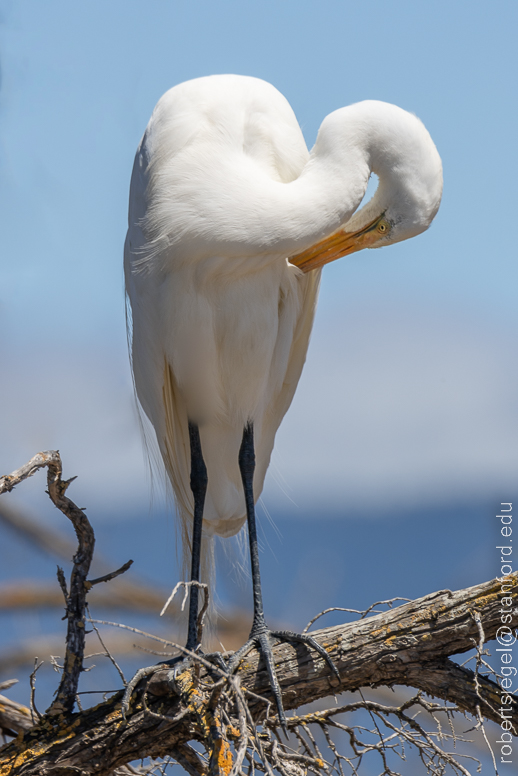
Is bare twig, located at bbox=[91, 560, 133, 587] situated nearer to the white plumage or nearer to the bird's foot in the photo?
the bird's foot

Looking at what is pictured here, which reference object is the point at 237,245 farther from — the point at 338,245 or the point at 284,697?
the point at 284,697

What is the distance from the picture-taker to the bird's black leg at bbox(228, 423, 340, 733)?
189 cm

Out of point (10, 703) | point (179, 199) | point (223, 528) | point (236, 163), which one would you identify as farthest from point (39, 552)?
point (236, 163)

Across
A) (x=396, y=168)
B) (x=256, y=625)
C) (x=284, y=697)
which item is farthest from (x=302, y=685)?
(x=396, y=168)

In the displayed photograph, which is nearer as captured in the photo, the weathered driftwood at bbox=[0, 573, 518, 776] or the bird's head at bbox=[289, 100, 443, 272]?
the weathered driftwood at bbox=[0, 573, 518, 776]

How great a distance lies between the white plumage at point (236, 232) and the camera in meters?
2.10

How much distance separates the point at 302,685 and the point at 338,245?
3.88ft

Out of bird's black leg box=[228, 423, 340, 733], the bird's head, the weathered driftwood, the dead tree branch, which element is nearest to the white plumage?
the bird's head

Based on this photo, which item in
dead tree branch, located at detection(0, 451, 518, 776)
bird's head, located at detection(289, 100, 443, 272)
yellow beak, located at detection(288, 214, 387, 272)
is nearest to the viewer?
dead tree branch, located at detection(0, 451, 518, 776)

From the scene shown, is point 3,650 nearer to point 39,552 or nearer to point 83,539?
point 39,552

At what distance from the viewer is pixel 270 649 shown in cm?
203

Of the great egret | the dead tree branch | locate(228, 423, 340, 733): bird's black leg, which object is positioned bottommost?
the dead tree branch

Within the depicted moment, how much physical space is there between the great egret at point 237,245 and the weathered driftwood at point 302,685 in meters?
0.07

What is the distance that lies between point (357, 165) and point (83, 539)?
3.86 ft
